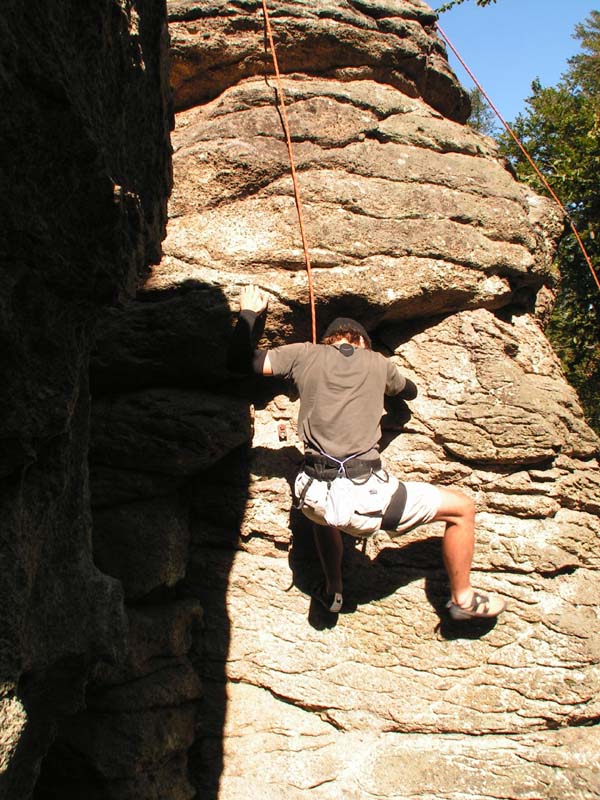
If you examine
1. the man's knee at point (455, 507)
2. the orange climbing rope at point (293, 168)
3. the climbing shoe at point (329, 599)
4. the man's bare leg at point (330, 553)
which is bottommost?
the climbing shoe at point (329, 599)

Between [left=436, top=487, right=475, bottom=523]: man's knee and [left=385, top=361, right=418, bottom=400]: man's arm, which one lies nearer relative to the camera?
[left=436, top=487, right=475, bottom=523]: man's knee

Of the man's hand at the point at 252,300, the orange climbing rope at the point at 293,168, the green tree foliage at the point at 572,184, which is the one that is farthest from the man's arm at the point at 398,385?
the green tree foliage at the point at 572,184

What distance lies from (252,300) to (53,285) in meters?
2.35

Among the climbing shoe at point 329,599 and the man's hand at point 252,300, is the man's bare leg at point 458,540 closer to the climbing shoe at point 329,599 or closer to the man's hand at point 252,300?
the climbing shoe at point 329,599

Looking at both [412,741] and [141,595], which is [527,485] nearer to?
[412,741]

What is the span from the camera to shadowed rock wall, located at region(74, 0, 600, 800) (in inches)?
194

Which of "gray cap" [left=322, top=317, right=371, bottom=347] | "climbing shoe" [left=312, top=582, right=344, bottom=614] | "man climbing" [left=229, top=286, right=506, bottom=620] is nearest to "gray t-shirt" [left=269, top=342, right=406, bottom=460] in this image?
"man climbing" [left=229, top=286, right=506, bottom=620]

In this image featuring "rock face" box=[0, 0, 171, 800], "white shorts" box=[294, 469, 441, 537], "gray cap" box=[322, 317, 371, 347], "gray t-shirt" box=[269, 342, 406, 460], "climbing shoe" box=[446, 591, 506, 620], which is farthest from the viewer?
"gray cap" box=[322, 317, 371, 347]

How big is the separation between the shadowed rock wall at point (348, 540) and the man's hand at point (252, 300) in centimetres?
17

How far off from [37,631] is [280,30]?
15.5 feet

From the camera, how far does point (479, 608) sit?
4.77 m

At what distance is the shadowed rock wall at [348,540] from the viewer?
194 inches

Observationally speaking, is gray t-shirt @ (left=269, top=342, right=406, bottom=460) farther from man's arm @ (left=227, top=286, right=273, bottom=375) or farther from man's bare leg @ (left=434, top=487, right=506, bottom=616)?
man's bare leg @ (left=434, top=487, right=506, bottom=616)

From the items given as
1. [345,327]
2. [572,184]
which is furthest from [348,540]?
[572,184]
